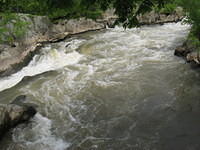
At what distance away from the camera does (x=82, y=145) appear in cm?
518

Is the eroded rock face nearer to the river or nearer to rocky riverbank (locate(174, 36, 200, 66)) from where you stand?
rocky riverbank (locate(174, 36, 200, 66))

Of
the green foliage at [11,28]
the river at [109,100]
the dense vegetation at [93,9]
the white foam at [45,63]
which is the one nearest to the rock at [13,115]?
the river at [109,100]

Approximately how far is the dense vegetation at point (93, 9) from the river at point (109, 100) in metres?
2.11

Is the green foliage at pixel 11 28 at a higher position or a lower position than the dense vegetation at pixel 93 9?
lower

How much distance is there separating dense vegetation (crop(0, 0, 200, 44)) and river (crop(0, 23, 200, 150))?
2111 mm

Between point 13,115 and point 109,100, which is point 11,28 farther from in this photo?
point 109,100

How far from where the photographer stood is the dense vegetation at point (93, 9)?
11.0 ft

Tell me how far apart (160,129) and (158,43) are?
800 centimetres

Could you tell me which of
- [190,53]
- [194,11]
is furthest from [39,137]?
[194,11]

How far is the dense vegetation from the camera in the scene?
335 centimetres

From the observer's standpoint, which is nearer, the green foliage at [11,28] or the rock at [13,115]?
the rock at [13,115]

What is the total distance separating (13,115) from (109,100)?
2.91 meters

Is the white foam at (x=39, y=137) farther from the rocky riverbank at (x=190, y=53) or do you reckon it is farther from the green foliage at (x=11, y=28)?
the green foliage at (x=11, y=28)

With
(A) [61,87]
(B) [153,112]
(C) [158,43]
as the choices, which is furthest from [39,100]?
(C) [158,43]
